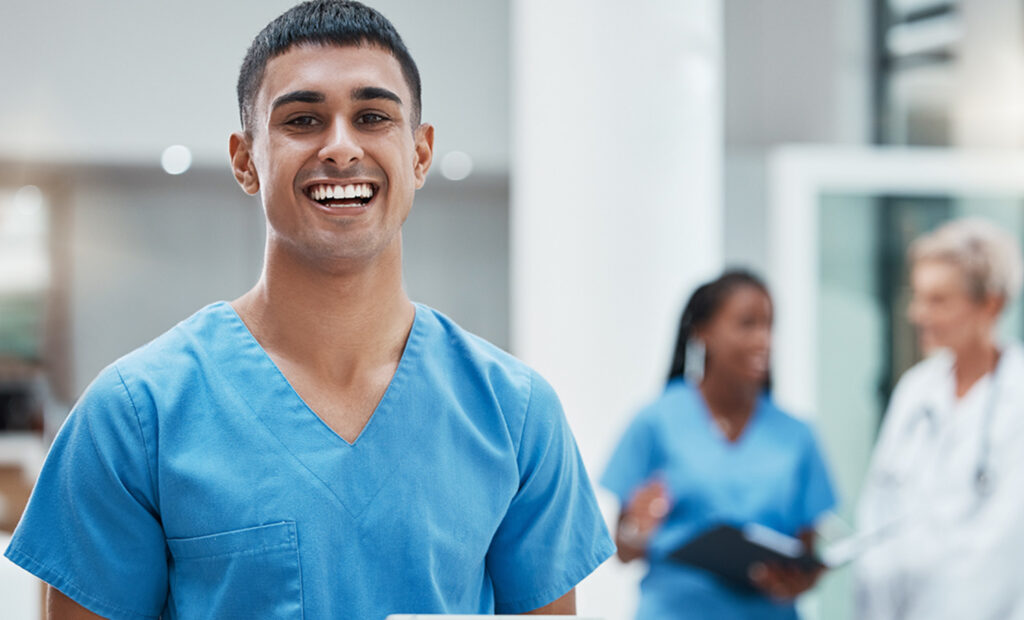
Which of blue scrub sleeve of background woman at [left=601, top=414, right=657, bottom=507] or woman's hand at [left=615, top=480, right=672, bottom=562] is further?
blue scrub sleeve of background woman at [left=601, top=414, right=657, bottom=507]

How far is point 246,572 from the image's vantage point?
3.19 feet

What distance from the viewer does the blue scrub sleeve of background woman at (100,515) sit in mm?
979

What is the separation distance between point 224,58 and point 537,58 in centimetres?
164

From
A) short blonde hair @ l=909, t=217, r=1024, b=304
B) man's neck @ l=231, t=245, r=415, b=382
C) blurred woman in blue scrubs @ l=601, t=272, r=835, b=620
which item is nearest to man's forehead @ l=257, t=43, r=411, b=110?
man's neck @ l=231, t=245, r=415, b=382

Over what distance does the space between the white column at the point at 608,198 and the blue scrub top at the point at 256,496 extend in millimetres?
1911

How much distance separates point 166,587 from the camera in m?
1.03

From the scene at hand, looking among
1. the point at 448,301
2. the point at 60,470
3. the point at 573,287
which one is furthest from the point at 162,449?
the point at 448,301

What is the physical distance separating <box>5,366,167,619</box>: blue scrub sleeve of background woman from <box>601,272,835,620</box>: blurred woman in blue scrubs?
5.24 ft

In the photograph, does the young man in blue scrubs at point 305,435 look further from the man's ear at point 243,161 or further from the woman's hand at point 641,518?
the woman's hand at point 641,518

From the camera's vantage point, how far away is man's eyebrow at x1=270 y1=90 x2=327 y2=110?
99 centimetres

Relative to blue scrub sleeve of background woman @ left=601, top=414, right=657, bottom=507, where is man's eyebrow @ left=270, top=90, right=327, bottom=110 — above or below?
above

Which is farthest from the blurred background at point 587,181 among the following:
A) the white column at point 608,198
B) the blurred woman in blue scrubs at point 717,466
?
the blurred woman in blue scrubs at point 717,466

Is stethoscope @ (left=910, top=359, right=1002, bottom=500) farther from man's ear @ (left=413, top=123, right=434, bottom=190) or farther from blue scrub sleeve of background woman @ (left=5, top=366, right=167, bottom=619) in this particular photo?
blue scrub sleeve of background woman @ (left=5, top=366, right=167, bottom=619)

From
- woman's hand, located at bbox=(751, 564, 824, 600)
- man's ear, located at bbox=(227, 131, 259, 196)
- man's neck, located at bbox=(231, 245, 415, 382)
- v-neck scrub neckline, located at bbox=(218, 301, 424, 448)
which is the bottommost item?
woman's hand, located at bbox=(751, 564, 824, 600)
